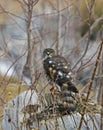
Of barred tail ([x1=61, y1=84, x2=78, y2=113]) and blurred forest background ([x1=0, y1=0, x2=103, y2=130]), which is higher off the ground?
blurred forest background ([x1=0, y1=0, x2=103, y2=130])

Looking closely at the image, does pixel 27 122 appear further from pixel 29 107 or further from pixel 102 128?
pixel 102 128

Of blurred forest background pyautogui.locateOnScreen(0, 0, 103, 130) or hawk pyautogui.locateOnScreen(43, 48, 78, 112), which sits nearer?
hawk pyautogui.locateOnScreen(43, 48, 78, 112)

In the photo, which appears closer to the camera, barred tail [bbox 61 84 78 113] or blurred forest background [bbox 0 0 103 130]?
barred tail [bbox 61 84 78 113]

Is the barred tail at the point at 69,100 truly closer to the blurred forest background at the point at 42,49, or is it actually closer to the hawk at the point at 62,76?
the hawk at the point at 62,76

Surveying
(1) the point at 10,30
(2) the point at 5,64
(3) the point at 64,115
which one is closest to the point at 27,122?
(3) the point at 64,115

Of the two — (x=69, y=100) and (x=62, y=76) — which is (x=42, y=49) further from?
(x=69, y=100)

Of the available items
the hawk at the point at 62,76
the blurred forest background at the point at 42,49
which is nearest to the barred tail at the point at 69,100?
the hawk at the point at 62,76

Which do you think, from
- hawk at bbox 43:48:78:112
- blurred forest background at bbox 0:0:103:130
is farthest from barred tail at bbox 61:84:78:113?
blurred forest background at bbox 0:0:103:130

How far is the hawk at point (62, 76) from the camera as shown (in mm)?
4098

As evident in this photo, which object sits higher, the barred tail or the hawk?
the hawk

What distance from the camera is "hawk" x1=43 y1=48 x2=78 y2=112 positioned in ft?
13.4

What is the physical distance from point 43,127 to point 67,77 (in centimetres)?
88

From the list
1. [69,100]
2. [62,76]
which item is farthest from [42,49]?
[69,100]

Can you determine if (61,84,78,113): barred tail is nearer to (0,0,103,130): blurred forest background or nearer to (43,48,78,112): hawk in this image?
(43,48,78,112): hawk
